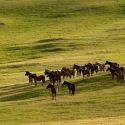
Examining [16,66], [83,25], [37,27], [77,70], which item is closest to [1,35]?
[37,27]

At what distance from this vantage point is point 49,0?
13338cm

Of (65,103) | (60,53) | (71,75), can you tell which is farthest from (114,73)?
(60,53)

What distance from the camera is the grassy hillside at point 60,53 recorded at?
144 feet

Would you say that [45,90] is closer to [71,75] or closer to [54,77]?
[54,77]

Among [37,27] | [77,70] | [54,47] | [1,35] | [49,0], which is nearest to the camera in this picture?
[77,70]

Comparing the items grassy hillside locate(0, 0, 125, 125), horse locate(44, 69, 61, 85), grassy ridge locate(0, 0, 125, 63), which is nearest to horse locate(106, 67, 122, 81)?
grassy hillside locate(0, 0, 125, 125)

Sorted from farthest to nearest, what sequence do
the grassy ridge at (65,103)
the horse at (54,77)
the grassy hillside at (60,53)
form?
the horse at (54,77) < the grassy hillside at (60,53) < the grassy ridge at (65,103)

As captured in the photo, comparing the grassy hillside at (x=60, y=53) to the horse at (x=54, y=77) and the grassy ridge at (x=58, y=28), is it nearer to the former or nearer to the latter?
the grassy ridge at (x=58, y=28)

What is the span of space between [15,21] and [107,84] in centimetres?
7147

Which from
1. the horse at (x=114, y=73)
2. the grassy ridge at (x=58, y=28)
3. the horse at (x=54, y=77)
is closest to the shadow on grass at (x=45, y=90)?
the horse at (x=114, y=73)

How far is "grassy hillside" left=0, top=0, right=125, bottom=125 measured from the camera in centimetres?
4381

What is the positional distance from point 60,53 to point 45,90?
1102 inches

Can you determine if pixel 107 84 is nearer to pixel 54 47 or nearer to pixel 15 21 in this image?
pixel 54 47

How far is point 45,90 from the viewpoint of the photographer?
51.1 m
